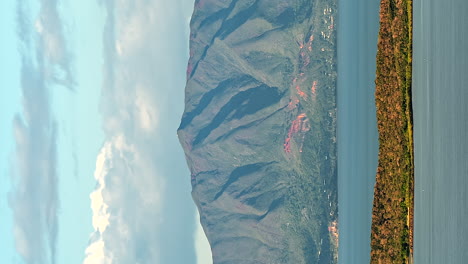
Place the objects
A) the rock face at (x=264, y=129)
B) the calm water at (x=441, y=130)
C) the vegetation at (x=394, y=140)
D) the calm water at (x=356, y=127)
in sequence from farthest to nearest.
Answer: the rock face at (x=264, y=129), the calm water at (x=356, y=127), the vegetation at (x=394, y=140), the calm water at (x=441, y=130)

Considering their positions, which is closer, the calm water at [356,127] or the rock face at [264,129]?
the calm water at [356,127]

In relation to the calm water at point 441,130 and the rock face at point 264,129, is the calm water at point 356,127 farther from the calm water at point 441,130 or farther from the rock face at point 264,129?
the calm water at point 441,130

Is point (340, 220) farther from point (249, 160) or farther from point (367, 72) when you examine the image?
point (249, 160)

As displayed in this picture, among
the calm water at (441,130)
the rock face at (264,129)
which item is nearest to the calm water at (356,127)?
the rock face at (264,129)

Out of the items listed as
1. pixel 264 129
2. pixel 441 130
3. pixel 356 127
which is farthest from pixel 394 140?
pixel 264 129

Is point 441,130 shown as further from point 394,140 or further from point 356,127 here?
point 356,127

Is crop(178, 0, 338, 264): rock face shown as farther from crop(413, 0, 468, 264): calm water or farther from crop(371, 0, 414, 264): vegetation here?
crop(413, 0, 468, 264): calm water

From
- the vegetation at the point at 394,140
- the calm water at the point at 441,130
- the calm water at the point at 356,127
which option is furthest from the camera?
the calm water at the point at 356,127
